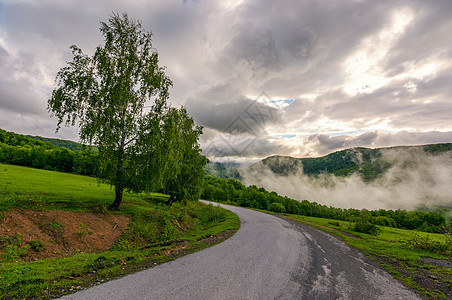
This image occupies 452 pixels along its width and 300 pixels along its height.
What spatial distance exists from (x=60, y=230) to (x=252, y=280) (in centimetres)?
1219

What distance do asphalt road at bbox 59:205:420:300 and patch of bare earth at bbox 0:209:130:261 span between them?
673cm

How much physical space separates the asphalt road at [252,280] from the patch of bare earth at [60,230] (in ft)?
22.1

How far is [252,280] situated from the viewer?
22.5 ft

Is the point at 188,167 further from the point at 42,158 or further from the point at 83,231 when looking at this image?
the point at 42,158

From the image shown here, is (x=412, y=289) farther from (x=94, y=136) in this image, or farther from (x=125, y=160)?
(x=94, y=136)

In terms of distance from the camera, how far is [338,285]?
7266 millimetres

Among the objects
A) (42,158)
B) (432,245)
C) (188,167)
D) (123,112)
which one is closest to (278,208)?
(188,167)

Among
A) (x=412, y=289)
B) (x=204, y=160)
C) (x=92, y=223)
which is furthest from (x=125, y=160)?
(x=412, y=289)

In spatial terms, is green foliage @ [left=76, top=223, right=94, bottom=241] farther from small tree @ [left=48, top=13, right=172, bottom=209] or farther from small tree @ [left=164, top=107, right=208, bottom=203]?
small tree @ [left=164, top=107, right=208, bottom=203]

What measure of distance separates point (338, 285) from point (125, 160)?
643 inches

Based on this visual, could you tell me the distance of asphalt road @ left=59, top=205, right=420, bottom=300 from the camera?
18.4 feet

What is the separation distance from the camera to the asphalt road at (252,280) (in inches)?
221

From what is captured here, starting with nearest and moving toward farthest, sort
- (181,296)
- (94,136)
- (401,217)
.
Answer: (181,296)
(94,136)
(401,217)

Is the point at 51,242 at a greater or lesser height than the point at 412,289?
lesser
